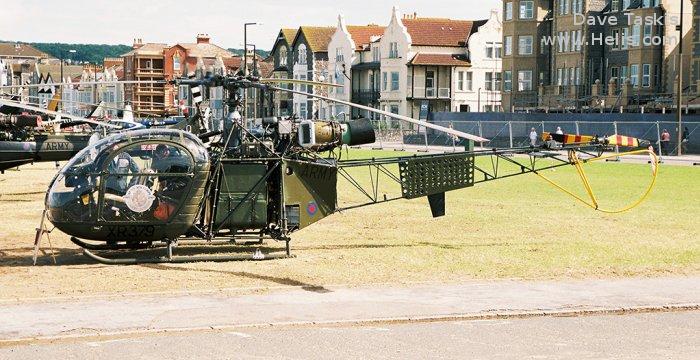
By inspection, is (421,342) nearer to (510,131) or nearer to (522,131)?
(510,131)

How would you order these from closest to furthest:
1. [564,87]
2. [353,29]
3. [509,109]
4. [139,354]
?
[139,354] → [564,87] → [509,109] → [353,29]

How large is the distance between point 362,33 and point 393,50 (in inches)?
581

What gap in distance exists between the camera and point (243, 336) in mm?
12805

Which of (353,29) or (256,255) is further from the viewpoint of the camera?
(353,29)

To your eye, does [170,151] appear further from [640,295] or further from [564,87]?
[564,87]

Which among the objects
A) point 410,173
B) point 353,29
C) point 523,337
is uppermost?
point 353,29

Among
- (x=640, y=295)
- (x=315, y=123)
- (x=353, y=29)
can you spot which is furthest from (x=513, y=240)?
(x=353, y=29)

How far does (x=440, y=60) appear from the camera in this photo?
351 ft

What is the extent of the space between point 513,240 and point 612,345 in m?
9.69

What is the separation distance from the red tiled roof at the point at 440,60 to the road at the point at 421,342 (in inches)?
3669

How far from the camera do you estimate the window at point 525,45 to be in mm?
94812

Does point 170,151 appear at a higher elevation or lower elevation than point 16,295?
higher

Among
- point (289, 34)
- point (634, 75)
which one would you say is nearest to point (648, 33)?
point (634, 75)

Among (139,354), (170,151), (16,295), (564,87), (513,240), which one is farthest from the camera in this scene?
(564,87)
